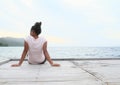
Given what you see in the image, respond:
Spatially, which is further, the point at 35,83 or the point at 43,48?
the point at 43,48

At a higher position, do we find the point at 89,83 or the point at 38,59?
the point at 89,83

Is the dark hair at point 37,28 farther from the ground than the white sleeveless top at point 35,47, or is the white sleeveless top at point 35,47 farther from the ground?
the dark hair at point 37,28

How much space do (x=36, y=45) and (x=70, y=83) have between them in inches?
150

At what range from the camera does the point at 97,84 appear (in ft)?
12.5

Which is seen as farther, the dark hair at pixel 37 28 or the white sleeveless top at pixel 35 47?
the white sleeveless top at pixel 35 47

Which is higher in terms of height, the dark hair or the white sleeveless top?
the dark hair

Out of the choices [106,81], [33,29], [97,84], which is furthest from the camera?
[33,29]

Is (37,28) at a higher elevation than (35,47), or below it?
higher

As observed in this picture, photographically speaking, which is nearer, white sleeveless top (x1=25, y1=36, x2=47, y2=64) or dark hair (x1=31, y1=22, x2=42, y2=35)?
dark hair (x1=31, y1=22, x2=42, y2=35)

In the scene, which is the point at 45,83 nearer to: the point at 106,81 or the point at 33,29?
the point at 106,81

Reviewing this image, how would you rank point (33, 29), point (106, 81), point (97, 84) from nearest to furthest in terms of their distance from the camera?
1. point (97, 84)
2. point (106, 81)
3. point (33, 29)

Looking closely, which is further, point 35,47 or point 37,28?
point 35,47

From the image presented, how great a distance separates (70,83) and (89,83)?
0.25 metres

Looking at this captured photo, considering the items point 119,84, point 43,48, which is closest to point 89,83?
point 119,84
